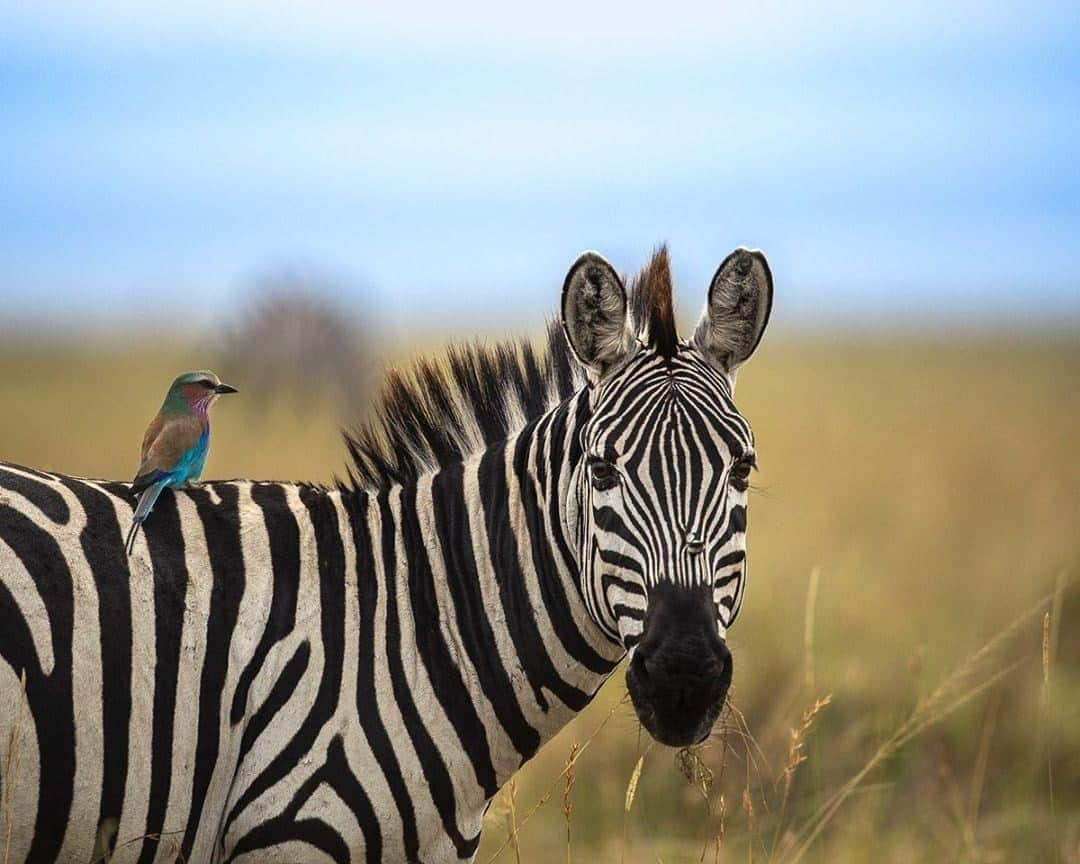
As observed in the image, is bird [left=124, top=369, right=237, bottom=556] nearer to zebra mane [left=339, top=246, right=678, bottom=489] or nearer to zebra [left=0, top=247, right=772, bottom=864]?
zebra [left=0, top=247, right=772, bottom=864]

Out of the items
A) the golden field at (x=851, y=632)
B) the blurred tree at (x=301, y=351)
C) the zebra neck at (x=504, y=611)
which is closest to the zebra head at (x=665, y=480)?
the zebra neck at (x=504, y=611)

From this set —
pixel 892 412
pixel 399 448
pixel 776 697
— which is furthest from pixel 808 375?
pixel 399 448

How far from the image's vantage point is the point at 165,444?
4.37 metres

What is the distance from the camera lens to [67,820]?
3.84 meters

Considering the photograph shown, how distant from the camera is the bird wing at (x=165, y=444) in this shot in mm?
4258

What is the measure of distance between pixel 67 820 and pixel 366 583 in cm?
120

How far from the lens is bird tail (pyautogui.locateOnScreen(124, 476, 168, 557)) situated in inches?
161

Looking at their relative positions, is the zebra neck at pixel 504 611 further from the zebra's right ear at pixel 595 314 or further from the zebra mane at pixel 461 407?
the zebra's right ear at pixel 595 314

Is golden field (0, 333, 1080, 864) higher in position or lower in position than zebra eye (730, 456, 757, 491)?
lower

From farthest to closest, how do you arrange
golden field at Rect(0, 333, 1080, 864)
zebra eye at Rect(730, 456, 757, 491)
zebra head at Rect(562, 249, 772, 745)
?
golden field at Rect(0, 333, 1080, 864) → zebra eye at Rect(730, 456, 757, 491) → zebra head at Rect(562, 249, 772, 745)

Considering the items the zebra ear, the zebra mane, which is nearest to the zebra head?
the zebra ear

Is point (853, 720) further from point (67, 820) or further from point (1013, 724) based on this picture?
point (67, 820)

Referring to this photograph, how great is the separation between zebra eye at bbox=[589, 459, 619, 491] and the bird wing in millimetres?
1528

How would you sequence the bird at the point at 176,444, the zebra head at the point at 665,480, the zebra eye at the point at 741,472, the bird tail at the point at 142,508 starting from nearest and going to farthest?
the zebra head at the point at 665,480, the zebra eye at the point at 741,472, the bird tail at the point at 142,508, the bird at the point at 176,444
